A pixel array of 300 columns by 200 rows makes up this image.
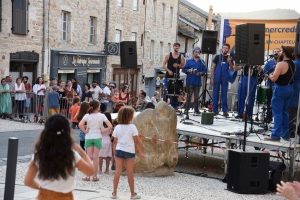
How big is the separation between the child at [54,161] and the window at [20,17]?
65.4 feet

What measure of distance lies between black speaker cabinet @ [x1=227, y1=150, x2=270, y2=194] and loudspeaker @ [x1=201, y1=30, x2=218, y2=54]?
6.43 meters

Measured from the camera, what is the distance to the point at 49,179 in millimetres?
5395

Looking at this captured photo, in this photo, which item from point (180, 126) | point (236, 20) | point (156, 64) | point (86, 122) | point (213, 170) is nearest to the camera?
point (86, 122)

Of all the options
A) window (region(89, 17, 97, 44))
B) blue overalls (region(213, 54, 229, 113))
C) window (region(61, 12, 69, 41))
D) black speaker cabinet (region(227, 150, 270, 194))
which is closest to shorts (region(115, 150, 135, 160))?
black speaker cabinet (region(227, 150, 270, 194))

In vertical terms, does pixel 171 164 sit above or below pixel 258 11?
below

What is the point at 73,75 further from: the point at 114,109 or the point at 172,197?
the point at 172,197

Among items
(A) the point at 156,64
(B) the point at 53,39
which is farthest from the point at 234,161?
(A) the point at 156,64

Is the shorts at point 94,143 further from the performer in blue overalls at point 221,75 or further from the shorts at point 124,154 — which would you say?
the performer in blue overalls at point 221,75

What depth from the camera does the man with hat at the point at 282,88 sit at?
11.6 meters

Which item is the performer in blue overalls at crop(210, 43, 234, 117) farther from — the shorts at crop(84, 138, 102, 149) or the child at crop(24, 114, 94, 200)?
the child at crop(24, 114, 94, 200)

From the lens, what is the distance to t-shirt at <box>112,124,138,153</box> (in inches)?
391

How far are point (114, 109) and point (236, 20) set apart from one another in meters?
6.10

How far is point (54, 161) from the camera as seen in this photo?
5387 millimetres

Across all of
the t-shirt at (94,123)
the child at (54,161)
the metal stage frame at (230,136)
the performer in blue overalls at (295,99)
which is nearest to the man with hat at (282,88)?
the metal stage frame at (230,136)
